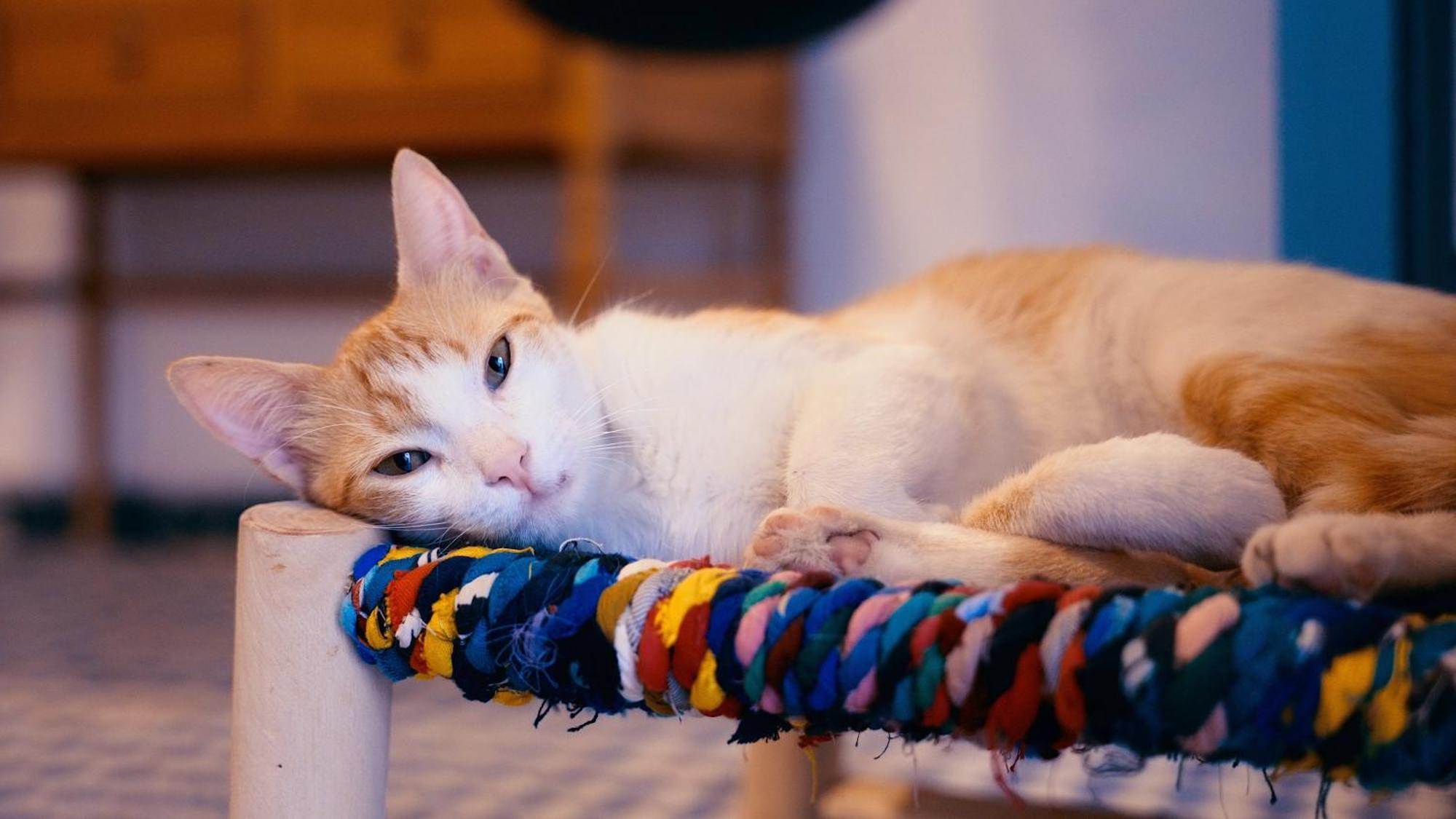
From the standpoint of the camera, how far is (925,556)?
70 cm

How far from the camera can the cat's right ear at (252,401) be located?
85 centimetres

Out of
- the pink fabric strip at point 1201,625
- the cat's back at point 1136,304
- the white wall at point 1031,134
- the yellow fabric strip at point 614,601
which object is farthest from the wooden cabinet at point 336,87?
the pink fabric strip at point 1201,625

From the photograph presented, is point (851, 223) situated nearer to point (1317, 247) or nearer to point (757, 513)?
point (1317, 247)

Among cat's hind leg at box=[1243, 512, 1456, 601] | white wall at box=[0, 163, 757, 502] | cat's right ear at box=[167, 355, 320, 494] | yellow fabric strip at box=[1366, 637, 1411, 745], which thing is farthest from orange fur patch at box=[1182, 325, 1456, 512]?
white wall at box=[0, 163, 757, 502]

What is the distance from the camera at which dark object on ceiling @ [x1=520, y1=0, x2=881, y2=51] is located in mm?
1749

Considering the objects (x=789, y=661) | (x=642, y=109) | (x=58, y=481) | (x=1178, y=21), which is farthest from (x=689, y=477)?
(x=58, y=481)

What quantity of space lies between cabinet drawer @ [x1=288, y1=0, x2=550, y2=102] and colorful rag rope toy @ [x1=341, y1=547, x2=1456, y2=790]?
1.91m

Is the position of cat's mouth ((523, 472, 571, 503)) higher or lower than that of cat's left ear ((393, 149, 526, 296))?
lower

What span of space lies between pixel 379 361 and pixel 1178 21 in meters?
1.99

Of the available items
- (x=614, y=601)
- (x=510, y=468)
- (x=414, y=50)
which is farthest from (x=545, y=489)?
(x=414, y=50)

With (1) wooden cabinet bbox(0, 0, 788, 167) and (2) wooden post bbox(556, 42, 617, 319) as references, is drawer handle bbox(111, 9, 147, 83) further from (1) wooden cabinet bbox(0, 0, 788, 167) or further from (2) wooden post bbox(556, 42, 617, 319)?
(2) wooden post bbox(556, 42, 617, 319)

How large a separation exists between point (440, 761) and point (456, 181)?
2.10 meters

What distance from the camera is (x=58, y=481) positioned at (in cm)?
355

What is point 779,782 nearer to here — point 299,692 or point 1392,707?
point 299,692
